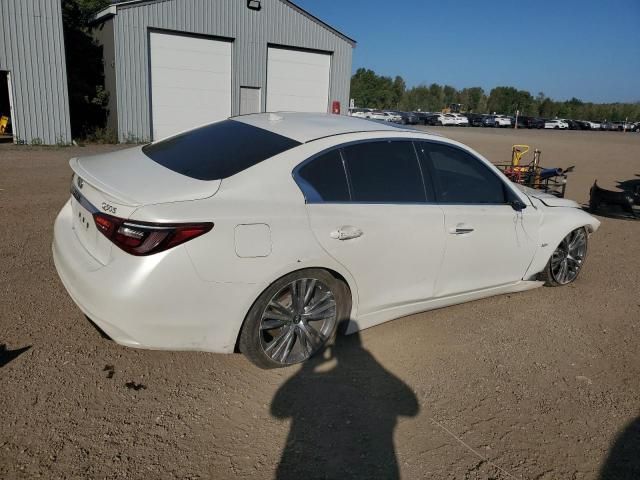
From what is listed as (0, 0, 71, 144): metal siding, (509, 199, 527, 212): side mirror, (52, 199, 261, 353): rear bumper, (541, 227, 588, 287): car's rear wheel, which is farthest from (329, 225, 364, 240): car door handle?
(0, 0, 71, 144): metal siding

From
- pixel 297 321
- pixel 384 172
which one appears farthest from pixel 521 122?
pixel 297 321

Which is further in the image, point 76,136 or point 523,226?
point 76,136

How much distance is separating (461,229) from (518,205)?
806 millimetres

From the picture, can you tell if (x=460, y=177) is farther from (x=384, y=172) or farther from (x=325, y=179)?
(x=325, y=179)

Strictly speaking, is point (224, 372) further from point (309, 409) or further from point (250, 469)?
point (250, 469)

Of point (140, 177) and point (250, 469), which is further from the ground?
point (140, 177)

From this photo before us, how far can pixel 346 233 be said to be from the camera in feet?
11.3

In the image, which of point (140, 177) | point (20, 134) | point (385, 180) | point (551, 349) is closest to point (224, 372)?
point (140, 177)

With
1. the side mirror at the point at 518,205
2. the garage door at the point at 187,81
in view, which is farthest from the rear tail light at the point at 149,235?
the garage door at the point at 187,81

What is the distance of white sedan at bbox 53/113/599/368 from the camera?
2.91 m

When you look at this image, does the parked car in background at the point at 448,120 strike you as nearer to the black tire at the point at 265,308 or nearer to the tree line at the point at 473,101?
the tree line at the point at 473,101

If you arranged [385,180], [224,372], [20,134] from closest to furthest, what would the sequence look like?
1. [224,372]
2. [385,180]
3. [20,134]

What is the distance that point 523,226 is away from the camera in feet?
15.1

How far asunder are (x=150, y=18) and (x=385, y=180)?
54.9ft
